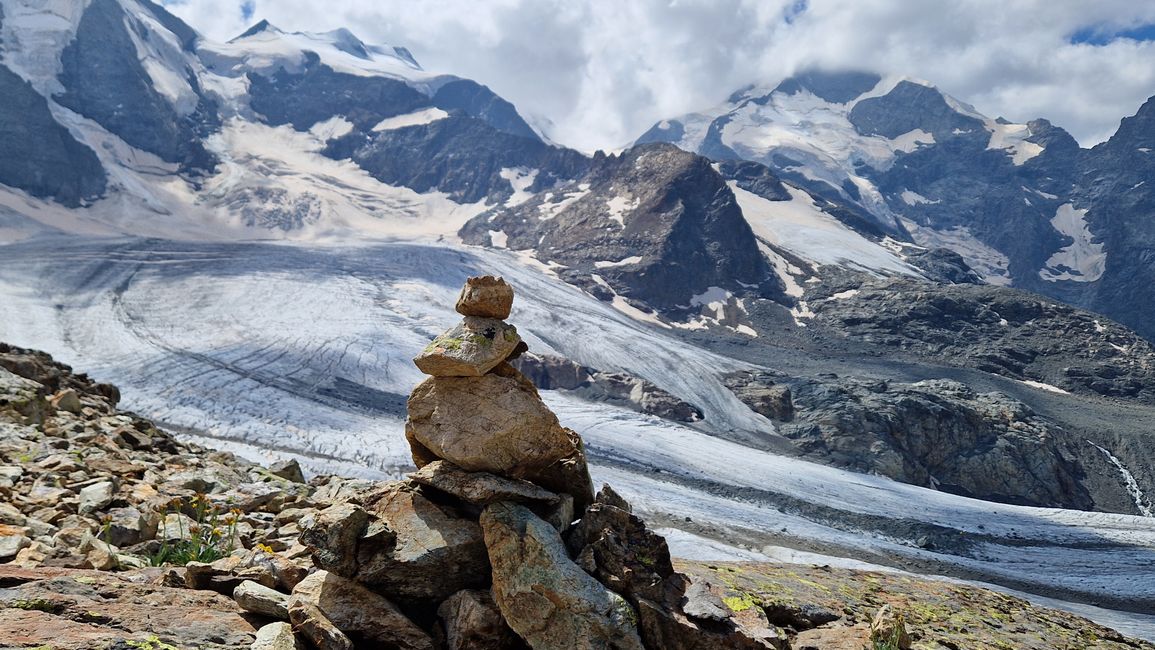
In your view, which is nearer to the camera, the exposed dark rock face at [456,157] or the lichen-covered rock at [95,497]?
the lichen-covered rock at [95,497]

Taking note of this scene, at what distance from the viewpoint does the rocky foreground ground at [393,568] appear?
548cm

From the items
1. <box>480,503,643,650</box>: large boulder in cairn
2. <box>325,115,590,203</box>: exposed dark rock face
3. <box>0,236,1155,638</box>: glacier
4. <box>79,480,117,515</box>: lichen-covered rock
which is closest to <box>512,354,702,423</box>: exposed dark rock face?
<box>0,236,1155,638</box>: glacier

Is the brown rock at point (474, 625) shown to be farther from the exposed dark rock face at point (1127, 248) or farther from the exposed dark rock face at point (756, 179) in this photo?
the exposed dark rock face at point (1127, 248)

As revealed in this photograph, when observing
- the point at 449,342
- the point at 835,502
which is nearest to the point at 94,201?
the point at 835,502

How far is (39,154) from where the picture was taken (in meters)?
96.9

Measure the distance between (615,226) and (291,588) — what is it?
338 ft

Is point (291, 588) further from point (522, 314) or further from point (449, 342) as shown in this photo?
point (522, 314)

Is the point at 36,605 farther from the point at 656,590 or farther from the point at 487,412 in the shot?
the point at 656,590

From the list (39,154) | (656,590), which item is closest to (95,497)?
(656,590)

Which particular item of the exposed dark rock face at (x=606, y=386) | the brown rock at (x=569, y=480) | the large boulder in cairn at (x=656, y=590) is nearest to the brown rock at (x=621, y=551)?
the large boulder in cairn at (x=656, y=590)

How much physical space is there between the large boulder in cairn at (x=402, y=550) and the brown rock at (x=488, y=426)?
0.77 m

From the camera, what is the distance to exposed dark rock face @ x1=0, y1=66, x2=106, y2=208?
93875 mm

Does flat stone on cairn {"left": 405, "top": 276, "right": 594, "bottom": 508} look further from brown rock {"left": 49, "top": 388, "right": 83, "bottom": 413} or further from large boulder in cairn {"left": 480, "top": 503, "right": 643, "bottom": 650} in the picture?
brown rock {"left": 49, "top": 388, "right": 83, "bottom": 413}

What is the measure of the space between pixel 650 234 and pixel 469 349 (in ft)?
318
